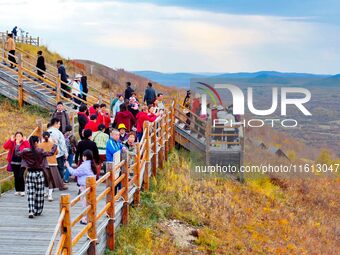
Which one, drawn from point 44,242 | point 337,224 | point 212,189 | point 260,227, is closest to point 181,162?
point 212,189

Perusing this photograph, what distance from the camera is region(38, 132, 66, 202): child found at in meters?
11.9

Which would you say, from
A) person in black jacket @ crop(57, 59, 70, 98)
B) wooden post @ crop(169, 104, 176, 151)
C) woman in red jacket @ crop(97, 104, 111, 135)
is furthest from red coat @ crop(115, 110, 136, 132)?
person in black jacket @ crop(57, 59, 70, 98)

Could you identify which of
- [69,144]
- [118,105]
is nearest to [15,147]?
[69,144]

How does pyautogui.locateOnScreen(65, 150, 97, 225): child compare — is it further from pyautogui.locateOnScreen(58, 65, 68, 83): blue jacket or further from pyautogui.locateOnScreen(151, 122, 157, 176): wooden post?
pyautogui.locateOnScreen(58, 65, 68, 83): blue jacket

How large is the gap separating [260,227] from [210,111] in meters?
5.39

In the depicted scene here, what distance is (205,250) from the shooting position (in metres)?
15.0

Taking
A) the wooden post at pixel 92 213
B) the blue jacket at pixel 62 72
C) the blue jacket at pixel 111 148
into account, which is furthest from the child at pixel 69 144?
the blue jacket at pixel 62 72

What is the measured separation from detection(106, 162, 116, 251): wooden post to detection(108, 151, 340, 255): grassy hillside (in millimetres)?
229

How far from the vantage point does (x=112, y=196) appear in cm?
1152

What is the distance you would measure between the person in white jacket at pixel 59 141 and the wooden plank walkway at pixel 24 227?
78 centimetres

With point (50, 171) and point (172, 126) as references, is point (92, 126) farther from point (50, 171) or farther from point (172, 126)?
point (172, 126)

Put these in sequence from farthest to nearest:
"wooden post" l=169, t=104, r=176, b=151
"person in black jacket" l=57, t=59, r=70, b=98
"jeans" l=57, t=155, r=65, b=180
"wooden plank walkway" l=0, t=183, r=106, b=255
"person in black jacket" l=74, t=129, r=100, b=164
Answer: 1. "person in black jacket" l=57, t=59, r=70, b=98
2. "wooden post" l=169, t=104, r=176, b=151
3. "jeans" l=57, t=155, r=65, b=180
4. "person in black jacket" l=74, t=129, r=100, b=164
5. "wooden plank walkway" l=0, t=183, r=106, b=255

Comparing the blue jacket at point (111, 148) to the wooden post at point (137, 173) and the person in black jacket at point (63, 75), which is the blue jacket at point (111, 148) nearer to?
the wooden post at point (137, 173)

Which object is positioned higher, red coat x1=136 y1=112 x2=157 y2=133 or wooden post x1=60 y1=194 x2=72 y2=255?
red coat x1=136 y1=112 x2=157 y2=133
